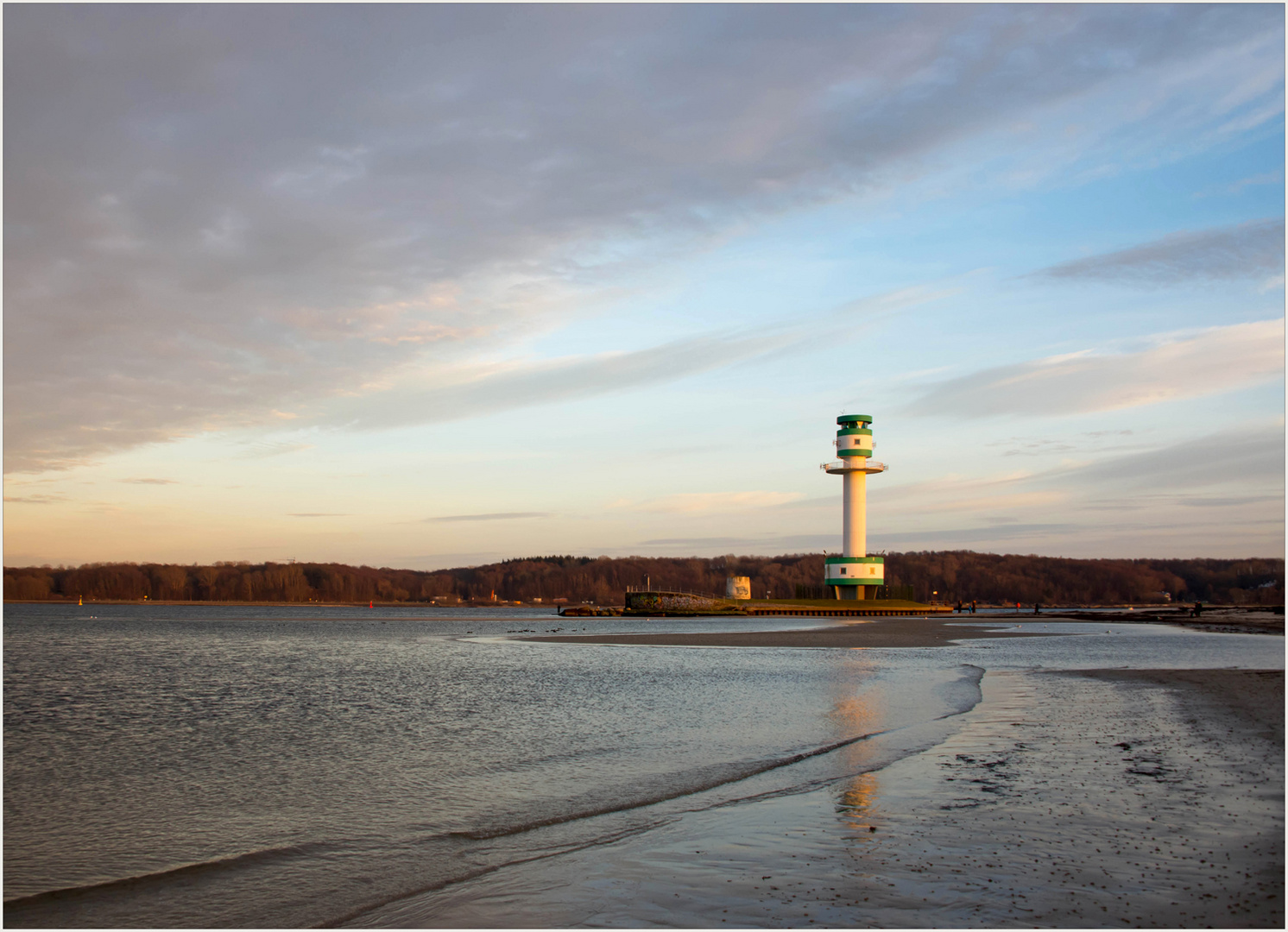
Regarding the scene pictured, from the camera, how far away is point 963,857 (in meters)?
9.45

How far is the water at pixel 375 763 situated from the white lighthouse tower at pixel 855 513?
53.9 m

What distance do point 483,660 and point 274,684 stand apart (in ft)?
44.8

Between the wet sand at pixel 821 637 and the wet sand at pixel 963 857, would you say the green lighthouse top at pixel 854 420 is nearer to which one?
the wet sand at pixel 821 637

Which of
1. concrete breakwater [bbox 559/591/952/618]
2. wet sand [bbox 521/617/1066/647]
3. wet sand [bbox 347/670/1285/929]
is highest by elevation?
wet sand [bbox 347/670/1285/929]

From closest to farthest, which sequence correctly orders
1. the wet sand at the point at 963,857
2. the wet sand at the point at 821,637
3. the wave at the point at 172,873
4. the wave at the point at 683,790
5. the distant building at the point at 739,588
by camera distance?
the wet sand at the point at 963,857
the wave at the point at 172,873
the wave at the point at 683,790
the wet sand at the point at 821,637
the distant building at the point at 739,588

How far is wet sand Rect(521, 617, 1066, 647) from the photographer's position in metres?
52.3

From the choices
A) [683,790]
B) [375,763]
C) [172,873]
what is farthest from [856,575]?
[172,873]

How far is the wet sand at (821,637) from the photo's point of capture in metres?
52.3

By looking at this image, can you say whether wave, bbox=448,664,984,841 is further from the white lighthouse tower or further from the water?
the white lighthouse tower

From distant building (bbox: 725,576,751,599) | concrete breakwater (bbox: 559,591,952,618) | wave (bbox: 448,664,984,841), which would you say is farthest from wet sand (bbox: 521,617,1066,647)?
distant building (bbox: 725,576,751,599)

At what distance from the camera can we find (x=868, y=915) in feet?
25.6

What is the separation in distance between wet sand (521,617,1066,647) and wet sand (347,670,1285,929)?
3680cm

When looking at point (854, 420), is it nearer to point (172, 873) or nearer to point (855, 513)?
point (855, 513)

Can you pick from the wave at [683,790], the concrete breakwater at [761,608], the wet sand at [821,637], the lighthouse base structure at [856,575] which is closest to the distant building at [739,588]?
the concrete breakwater at [761,608]
